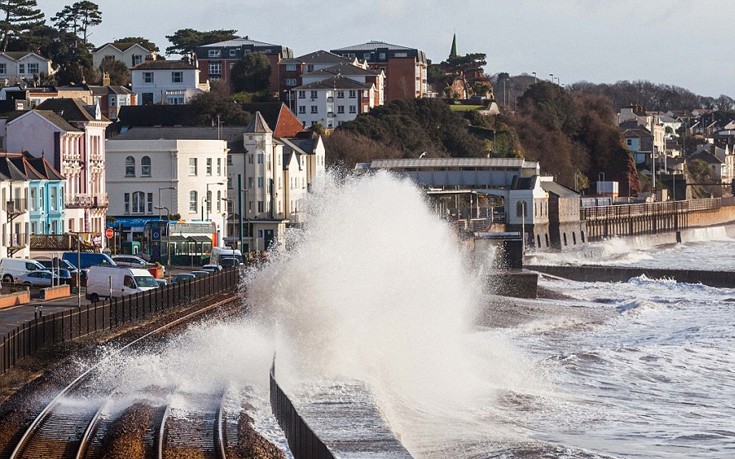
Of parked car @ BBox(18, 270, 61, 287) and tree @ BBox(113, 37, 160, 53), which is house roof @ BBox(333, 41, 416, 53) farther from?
parked car @ BBox(18, 270, 61, 287)

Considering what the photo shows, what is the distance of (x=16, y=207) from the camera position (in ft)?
176

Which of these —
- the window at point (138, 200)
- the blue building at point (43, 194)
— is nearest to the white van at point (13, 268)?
the blue building at point (43, 194)

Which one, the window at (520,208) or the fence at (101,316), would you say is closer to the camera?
the fence at (101,316)

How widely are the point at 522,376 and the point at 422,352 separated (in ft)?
7.92

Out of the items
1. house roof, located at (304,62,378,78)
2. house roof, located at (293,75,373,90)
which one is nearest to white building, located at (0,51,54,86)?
house roof, located at (293,75,373,90)

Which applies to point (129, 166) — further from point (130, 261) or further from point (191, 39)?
point (191, 39)

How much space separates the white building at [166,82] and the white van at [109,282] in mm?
79061

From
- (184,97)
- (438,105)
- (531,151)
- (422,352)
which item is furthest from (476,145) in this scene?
(422,352)

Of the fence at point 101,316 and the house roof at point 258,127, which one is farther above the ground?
the house roof at point 258,127

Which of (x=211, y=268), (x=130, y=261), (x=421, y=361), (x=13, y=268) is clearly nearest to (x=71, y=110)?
(x=211, y=268)

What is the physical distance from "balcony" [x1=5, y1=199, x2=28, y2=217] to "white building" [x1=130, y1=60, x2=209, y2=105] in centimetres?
6895

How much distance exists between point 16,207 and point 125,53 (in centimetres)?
8641

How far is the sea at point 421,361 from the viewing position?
25.9 meters

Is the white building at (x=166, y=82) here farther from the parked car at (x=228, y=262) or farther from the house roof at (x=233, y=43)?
the parked car at (x=228, y=262)
